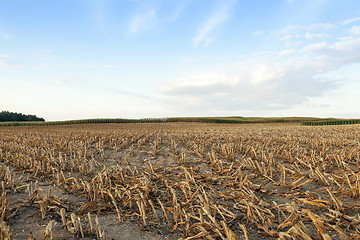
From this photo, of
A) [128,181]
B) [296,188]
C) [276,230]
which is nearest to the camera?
[276,230]

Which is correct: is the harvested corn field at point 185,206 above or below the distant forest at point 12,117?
below

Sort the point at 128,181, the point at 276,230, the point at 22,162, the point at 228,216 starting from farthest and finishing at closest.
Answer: the point at 22,162
the point at 128,181
the point at 228,216
the point at 276,230

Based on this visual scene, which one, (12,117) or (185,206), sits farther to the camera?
(12,117)

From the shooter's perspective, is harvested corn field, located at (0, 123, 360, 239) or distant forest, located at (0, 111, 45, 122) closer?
harvested corn field, located at (0, 123, 360, 239)

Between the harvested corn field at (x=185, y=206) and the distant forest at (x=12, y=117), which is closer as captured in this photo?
the harvested corn field at (x=185, y=206)

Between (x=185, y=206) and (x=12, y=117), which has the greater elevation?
(x=12, y=117)

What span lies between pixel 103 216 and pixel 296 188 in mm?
3772

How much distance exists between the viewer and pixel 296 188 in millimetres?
4715

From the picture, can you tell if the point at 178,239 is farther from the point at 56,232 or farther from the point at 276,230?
the point at 56,232

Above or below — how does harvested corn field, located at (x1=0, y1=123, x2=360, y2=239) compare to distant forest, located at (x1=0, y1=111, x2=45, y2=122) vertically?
below

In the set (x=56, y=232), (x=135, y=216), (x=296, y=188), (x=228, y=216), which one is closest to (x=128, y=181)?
(x=135, y=216)

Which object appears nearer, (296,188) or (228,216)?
(228,216)

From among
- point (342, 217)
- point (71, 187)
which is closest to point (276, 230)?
point (342, 217)

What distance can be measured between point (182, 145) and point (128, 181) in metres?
4.60
